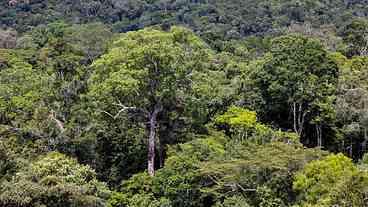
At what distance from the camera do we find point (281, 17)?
6644 cm

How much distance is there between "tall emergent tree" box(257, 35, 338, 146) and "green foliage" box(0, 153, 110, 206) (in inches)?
410

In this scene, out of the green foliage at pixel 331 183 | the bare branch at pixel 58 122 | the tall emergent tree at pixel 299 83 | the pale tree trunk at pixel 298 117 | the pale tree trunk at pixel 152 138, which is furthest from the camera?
the pale tree trunk at pixel 298 117

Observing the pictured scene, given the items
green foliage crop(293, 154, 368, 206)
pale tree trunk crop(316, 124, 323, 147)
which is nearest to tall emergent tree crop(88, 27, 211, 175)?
green foliage crop(293, 154, 368, 206)

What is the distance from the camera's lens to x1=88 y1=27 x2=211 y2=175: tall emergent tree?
68.8ft

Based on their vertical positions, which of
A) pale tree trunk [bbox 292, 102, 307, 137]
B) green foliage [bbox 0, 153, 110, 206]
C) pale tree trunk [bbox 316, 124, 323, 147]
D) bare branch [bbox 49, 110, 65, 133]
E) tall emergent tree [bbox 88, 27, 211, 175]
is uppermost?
tall emergent tree [bbox 88, 27, 211, 175]

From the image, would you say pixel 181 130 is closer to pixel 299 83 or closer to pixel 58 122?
pixel 58 122

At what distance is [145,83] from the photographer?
2125 centimetres

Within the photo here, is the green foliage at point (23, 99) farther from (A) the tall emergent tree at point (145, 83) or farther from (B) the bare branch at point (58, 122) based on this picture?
(A) the tall emergent tree at point (145, 83)

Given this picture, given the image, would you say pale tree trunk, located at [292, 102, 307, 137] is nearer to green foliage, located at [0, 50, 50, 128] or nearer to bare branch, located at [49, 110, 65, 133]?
bare branch, located at [49, 110, 65, 133]

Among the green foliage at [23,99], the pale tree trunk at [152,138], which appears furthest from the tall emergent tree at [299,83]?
the green foliage at [23,99]

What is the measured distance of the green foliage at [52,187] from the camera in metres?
15.5

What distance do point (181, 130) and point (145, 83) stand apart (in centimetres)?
261

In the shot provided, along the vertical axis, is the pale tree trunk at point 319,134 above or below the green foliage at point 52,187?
below

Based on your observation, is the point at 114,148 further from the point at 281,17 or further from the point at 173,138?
the point at 281,17
